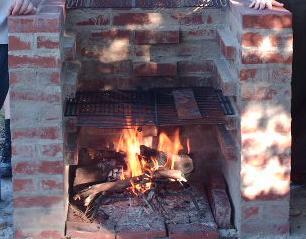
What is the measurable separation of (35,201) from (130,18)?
49.7 inches

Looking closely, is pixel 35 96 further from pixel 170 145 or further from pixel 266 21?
pixel 266 21

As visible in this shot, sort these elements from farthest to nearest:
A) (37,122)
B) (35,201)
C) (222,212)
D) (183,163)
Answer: (183,163) → (222,212) → (35,201) → (37,122)

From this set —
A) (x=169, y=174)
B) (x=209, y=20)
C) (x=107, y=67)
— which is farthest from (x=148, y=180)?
(x=209, y=20)

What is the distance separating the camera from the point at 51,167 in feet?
12.0

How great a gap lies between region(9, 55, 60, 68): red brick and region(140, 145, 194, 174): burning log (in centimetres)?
102

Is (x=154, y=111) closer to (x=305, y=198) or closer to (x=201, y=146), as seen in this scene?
(x=201, y=146)

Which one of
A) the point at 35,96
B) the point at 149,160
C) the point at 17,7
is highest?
the point at 17,7

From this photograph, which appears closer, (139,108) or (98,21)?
(139,108)

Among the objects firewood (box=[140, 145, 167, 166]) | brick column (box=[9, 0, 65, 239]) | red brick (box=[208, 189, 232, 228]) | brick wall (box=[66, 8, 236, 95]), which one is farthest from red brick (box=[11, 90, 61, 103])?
red brick (box=[208, 189, 232, 228])

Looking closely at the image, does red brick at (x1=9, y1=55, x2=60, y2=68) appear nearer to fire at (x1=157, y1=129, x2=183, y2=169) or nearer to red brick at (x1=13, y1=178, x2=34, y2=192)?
red brick at (x1=13, y1=178, x2=34, y2=192)

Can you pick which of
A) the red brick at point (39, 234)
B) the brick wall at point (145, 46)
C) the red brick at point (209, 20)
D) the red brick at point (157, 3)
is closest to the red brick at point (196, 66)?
the brick wall at point (145, 46)

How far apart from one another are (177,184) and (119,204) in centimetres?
43

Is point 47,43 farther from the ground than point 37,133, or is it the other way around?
point 47,43

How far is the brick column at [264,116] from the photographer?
11.6ft
